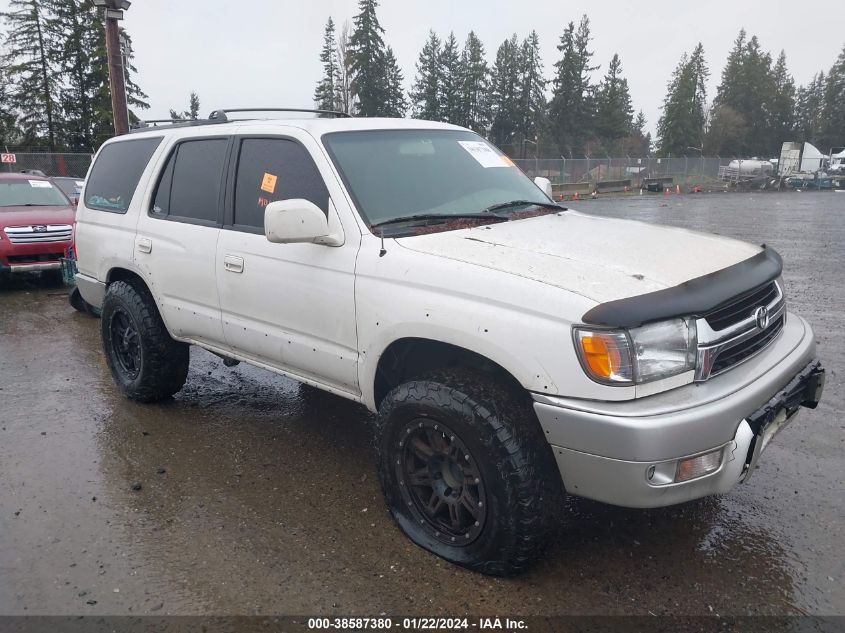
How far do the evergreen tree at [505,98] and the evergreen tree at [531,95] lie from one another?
49 cm

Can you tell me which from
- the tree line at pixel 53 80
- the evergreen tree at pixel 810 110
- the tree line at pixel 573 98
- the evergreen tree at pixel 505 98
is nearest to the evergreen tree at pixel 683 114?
the tree line at pixel 573 98

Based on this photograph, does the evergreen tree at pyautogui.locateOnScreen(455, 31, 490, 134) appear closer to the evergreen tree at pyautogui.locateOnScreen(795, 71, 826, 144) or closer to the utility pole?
the evergreen tree at pyautogui.locateOnScreen(795, 71, 826, 144)

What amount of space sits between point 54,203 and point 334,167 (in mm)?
8576

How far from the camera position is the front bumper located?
233 centimetres

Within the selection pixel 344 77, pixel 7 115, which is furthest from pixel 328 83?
pixel 7 115

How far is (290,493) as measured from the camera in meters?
3.59

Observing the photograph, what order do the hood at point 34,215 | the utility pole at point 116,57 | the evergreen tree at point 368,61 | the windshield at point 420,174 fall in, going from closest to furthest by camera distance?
the windshield at point 420,174, the hood at point 34,215, the utility pole at point 116,57, the evergreen tree at point 368,61

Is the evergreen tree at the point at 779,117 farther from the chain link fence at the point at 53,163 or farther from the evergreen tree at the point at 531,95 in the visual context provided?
the chain link fence at the point at 53,163

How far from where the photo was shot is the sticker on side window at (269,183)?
12.1 ft

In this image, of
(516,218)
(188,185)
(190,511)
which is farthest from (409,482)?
(188,185)

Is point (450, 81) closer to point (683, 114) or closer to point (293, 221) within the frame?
point (683, 114)

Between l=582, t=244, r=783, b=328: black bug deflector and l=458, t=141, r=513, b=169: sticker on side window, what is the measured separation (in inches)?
65.7

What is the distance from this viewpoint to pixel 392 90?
59750 mm

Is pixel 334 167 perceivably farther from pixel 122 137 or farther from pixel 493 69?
pixel 493 69
